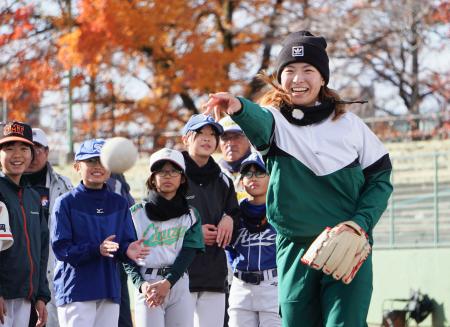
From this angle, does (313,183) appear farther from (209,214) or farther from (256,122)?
(209,214)

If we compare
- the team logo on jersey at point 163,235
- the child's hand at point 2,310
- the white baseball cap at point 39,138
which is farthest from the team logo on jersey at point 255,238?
the child's hand at point 2,310

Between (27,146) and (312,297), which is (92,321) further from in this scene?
(312,297)

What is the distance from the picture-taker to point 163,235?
8289 mm

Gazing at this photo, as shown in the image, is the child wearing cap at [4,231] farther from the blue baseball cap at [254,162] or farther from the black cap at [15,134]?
the blue baseball cap at [254,162]

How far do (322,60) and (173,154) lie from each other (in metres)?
2.43

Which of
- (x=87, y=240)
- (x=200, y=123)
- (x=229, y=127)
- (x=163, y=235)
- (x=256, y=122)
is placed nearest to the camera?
(x=256, y=122)

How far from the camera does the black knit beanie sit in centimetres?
615

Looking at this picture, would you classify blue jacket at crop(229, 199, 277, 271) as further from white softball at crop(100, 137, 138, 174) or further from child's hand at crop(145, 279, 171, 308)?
white softball at crop(100, 137, 138, 174)

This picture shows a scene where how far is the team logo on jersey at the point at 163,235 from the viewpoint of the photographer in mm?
8258

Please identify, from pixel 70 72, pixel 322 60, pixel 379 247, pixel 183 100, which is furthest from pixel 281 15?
pixel 322 60

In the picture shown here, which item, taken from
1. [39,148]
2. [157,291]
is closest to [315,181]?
[157,291]

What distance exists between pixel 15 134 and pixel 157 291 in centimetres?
160

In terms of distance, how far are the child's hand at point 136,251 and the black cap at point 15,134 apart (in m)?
1.15

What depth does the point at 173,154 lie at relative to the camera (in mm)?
8383
